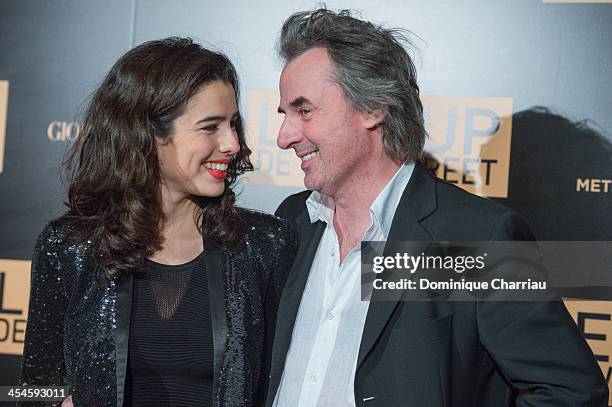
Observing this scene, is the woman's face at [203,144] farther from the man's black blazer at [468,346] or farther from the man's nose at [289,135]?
the man's black blazer at [468,346]

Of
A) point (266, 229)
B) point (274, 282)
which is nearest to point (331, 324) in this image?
point (274, 282)

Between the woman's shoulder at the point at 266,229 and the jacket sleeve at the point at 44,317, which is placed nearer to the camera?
the jacket sleeve at the point at 44,317

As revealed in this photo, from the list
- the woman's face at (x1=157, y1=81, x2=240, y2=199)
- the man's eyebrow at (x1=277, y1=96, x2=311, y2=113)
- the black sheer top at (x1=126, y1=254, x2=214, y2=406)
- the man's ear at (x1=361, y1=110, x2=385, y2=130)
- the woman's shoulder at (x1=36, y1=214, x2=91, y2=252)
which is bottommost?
the black sheer top at (x1=126, y1=254, x2=214, y2=406)

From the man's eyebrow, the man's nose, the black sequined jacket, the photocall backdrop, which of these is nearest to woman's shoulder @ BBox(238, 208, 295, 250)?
the black sequined jacket

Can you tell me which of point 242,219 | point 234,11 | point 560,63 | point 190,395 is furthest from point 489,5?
point 190,395

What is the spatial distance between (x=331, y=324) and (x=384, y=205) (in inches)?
13.7

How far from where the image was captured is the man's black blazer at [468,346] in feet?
5.74

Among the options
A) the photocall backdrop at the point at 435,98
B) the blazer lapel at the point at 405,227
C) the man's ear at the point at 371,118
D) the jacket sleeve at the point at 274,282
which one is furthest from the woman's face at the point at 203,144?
the photocall backdrop at the point at 435,98

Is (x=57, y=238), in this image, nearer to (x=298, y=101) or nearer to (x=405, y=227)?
(x=298, y=101)

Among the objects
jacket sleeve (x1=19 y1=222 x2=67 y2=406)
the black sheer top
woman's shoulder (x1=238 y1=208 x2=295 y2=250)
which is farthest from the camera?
woman's shoulder (x1=238 y1=208 x2=295 y2=250)

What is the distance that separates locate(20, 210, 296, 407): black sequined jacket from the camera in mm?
1984

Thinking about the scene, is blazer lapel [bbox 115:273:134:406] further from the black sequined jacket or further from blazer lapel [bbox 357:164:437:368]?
blazer lapel [bbox 357:164:437:368]

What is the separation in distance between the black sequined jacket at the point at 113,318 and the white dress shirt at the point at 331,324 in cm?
12

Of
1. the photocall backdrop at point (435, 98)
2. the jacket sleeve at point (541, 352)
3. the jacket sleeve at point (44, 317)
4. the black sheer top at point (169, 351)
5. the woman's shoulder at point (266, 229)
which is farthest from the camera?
the photocall backdrop at point (435, 98)
